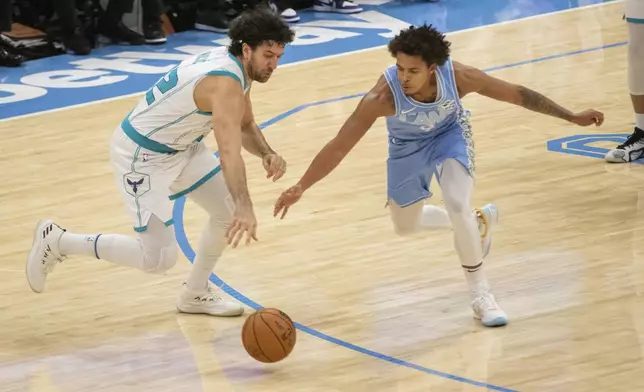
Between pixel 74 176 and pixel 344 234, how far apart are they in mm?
2517

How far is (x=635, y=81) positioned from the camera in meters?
8.61

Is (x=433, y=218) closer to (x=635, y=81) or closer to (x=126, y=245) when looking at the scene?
(x=126, y=245)

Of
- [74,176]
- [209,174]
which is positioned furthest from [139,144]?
[74,176]

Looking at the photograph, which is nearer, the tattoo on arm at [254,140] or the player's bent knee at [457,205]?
the player's bent knee at [457,205]

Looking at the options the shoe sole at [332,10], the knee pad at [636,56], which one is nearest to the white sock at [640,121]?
the knee pad at [636,56]

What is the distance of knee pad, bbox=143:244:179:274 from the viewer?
6145 mm

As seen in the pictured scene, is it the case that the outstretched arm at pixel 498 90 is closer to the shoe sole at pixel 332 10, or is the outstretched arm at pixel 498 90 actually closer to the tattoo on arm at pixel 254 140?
the tattoo on arm at pixel 254 140

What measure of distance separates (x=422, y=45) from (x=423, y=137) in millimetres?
639

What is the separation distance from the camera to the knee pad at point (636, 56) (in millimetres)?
8500

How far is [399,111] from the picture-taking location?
617cm

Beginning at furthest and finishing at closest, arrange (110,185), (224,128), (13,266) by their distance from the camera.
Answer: (110,185) < (13,266) < (224,128)

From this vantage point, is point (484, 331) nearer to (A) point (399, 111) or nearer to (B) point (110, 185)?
(A) point (399, 111)

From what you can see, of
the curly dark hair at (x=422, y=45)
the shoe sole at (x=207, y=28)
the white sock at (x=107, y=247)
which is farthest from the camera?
the shoe sole at (x=207, y=28)

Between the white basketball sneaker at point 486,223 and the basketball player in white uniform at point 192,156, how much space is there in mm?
1376
